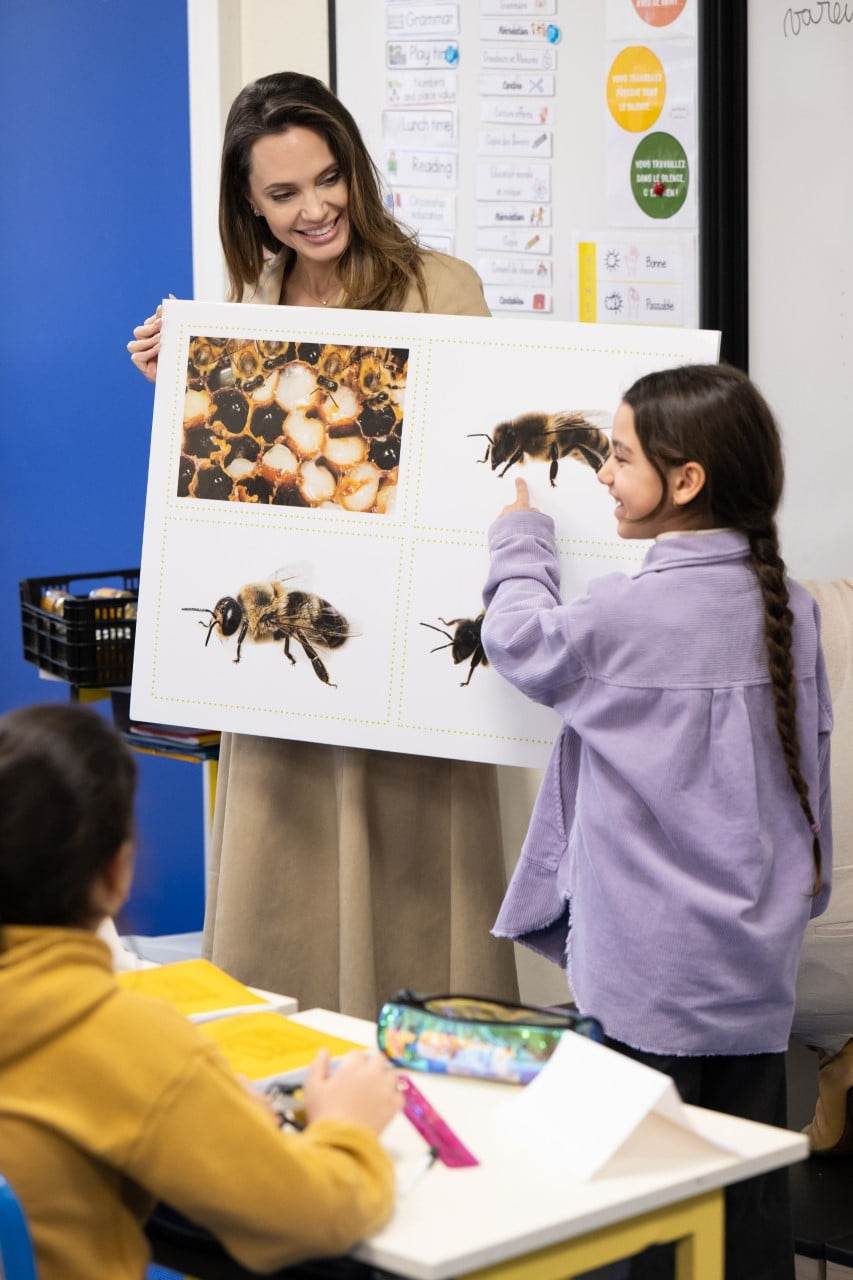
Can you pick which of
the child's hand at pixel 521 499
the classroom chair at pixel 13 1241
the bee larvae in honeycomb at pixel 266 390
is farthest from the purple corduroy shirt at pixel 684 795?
the classroom chair at pixel 13 1241

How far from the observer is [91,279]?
4594 millimetres

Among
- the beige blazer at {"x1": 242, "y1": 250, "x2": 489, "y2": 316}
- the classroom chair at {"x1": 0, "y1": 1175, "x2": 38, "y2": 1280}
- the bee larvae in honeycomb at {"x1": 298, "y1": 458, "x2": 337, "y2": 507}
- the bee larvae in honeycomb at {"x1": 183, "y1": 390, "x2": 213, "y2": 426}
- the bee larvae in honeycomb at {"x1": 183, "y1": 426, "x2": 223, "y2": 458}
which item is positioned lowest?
the classroom chair at {"x1": 0, "y1": 1175, "x2": 38, "y2": 1280}

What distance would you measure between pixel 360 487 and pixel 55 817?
1.29 meters

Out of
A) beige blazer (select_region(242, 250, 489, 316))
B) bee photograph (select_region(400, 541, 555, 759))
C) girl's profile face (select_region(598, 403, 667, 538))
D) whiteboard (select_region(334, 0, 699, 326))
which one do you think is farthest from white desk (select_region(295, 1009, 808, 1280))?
whiteboard (select_region(334, 0, 699, 326))

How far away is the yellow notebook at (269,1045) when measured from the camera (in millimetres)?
1604

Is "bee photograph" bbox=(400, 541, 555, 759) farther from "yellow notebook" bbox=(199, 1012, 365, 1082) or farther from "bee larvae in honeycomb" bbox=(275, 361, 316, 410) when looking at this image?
"yellow notebook" bbox=(199, 1012, 365, 1082)

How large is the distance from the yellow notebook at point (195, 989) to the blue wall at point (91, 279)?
253 centimetres

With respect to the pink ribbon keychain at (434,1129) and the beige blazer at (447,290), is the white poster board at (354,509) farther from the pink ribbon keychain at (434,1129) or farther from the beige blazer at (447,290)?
the pink ribbon keychain at (434,1129)

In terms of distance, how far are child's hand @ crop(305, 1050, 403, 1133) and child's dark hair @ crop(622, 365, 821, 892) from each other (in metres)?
0.76

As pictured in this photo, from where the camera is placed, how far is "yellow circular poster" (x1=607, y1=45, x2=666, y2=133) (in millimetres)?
3213

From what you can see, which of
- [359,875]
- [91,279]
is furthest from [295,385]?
[91,279]

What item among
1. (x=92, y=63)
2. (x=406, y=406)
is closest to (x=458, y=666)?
(x=406, y=406)

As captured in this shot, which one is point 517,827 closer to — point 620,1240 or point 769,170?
point 769,170

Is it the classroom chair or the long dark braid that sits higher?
the long dark braid
